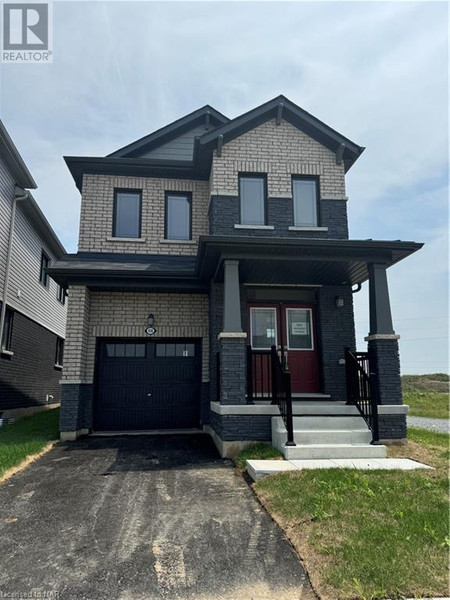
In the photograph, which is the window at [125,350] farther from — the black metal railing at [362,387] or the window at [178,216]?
the black metal railing at [362,387]

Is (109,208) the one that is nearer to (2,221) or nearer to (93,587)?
(2,221)

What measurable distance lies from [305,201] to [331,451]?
567 cm

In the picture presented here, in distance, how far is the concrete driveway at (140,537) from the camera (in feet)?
8.93

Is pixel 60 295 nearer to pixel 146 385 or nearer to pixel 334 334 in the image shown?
pixel 146 385

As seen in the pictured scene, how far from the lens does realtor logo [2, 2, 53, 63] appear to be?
8.45 meters

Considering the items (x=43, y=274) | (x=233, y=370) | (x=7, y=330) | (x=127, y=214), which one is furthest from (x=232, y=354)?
(x=43, y=274)

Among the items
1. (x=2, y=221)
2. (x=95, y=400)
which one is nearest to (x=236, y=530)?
(x=95, y=400)

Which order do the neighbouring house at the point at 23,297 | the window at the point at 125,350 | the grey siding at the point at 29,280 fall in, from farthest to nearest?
the grey siding at the point at 29,280
the neighbouring house at the point at 23,297
the window at the point at 125,350

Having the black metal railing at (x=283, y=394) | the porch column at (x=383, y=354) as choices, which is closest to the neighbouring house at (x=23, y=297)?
the black metal railing at (x=283, y=394)

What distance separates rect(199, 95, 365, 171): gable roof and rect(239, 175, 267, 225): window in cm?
111

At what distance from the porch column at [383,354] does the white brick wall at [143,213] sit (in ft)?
14.9

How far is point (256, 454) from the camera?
6.17m

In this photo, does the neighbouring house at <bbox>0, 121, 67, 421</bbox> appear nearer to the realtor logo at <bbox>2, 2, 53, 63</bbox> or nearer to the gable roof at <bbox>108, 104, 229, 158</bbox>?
the realtor logo at <bbox>2, 2, 53, 63</bbox>

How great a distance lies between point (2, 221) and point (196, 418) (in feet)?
24.8
